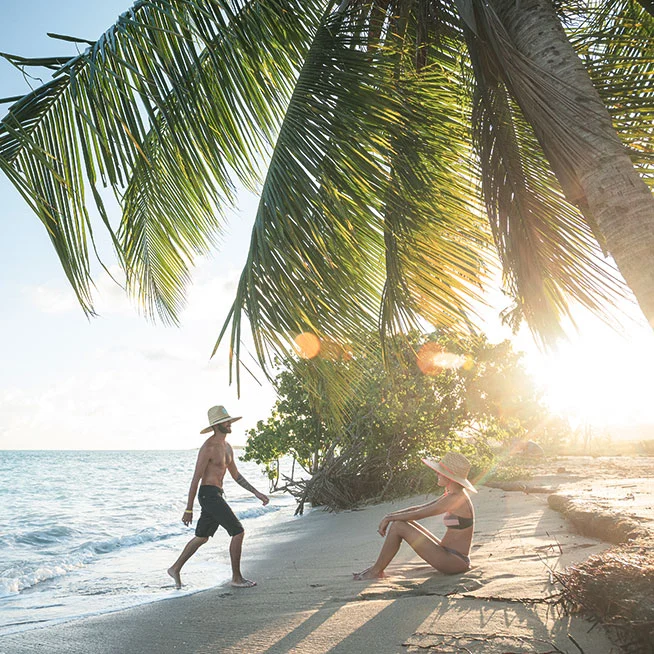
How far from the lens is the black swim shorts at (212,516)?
566 centimetres

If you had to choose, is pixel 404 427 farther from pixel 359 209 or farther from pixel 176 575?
pixel 359 209

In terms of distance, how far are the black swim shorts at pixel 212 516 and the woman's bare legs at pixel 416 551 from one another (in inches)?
53.5

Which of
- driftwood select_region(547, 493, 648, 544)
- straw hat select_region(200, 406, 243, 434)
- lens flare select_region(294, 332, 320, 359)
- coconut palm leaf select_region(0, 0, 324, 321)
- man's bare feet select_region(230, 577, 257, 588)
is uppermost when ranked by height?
coconut palm leaf select_region(0, 0, 324, 321)

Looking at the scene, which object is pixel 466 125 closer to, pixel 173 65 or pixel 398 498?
pixel 173 65

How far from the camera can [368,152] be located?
3.26m

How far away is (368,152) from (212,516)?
3.95 meters

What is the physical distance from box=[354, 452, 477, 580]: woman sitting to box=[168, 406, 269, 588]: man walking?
1.29 metres

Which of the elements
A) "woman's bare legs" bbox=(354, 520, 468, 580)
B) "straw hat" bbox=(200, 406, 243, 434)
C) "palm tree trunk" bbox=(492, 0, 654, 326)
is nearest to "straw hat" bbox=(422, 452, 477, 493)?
"woman's bare legs" bbox=(354, 520, 468, 580)

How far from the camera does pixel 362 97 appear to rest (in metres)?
3.17

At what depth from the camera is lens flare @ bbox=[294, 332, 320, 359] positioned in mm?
2984

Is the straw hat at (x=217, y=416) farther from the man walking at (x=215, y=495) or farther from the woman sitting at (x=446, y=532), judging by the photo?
the woman sitting at (x=446, y=532)

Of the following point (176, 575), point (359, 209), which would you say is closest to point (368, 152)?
point (359, 209)

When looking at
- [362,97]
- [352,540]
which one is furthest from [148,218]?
[352,540]

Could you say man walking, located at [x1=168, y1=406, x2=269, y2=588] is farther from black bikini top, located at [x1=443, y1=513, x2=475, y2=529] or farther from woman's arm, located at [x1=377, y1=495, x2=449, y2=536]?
black bikini top, located at [x1=443, y1=513, x2=475, y2=529]
